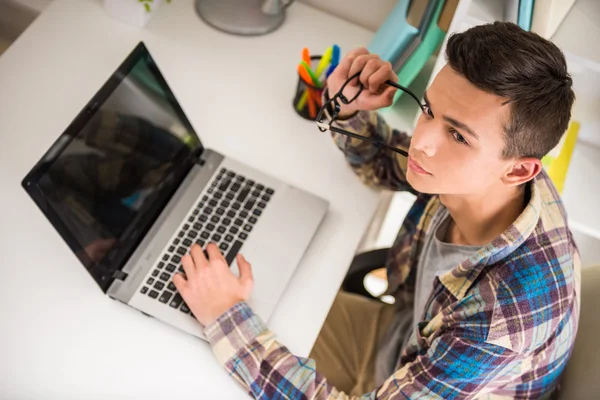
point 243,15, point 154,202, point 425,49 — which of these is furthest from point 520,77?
point 243,15

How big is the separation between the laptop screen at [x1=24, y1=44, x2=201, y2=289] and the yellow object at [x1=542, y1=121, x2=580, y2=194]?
73 centimetres

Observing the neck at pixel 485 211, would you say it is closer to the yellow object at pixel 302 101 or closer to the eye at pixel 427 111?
the eye at pixel 427 111

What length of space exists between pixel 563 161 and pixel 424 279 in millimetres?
402

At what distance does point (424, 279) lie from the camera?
110cm

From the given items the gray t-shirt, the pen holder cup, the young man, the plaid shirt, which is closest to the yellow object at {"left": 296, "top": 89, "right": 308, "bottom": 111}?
the pen holder cup

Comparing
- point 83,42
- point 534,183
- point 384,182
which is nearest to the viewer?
point 534,183

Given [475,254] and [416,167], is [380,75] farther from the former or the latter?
[475,254]

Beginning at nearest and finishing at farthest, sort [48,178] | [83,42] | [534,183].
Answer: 1. [48,178]
2. [534,183]
3. [83,42]

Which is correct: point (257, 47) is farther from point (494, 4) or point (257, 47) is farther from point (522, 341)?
point (522, 341)

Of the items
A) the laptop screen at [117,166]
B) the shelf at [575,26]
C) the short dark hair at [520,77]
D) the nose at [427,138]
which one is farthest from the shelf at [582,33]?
the laptop screen at [117,166]

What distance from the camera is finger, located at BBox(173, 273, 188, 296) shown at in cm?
96

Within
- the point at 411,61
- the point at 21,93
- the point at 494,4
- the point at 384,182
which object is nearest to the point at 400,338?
the point at 384,182

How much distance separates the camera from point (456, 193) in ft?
2.97

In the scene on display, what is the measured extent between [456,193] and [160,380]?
0.56m
